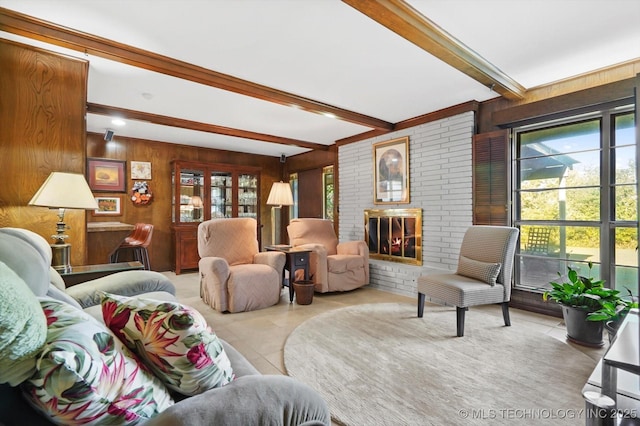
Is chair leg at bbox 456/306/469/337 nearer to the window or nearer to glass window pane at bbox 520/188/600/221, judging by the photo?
the window

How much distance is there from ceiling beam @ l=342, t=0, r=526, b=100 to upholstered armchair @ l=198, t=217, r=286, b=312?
255 centimetres

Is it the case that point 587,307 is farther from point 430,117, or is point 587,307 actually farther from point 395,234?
point 430,117

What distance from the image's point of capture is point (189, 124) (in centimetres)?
436

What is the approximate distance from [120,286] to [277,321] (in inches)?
57.6

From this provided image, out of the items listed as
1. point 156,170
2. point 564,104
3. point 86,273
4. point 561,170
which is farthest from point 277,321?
point 156,170

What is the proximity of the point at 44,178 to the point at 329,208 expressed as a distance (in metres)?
4.37

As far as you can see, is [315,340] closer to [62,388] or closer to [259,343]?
[259,343]

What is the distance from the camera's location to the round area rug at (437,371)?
161 centimetres

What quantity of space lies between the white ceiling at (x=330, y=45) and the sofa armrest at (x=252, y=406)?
201 centimetres

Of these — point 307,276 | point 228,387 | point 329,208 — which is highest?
point 329,208

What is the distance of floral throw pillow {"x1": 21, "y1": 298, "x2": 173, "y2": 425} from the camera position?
61 centimetres

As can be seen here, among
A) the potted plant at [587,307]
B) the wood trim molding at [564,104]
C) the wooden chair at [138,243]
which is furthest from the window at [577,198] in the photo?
the wooden chair at [138,243]

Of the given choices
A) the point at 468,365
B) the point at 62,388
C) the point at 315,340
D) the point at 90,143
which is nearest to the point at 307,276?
the point at 315,340

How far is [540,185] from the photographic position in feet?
10.8
